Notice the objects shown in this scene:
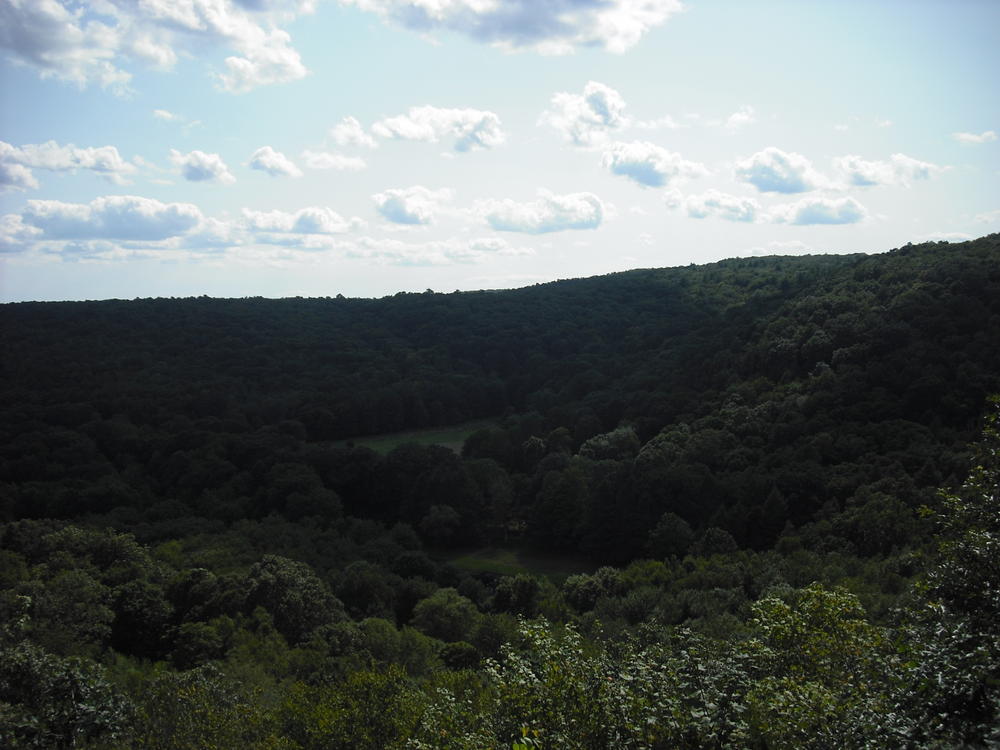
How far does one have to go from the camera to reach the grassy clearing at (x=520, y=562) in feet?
167

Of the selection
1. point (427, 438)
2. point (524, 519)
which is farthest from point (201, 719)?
point (427, 438)

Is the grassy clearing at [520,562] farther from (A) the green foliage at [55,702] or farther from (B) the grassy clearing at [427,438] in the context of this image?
(A) the green foliage at [55,702]

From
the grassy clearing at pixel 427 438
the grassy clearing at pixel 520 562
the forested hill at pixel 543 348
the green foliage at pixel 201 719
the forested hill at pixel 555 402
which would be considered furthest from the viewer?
the grassy clearing at pixel 427 438

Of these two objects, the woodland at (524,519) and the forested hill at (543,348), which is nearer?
the woodland at (524,519)

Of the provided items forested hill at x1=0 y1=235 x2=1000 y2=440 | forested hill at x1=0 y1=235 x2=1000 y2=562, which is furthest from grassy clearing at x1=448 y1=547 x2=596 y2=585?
forested hill at x1=0 y1=235 x2=1000 y2=440

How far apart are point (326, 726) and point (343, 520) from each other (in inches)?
1598

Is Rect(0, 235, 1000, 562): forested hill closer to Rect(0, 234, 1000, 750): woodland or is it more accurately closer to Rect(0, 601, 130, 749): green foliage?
Rect(0, 234, 1000, 750): woodland

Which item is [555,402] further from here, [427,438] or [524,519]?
[524,519]

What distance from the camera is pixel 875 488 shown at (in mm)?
37812

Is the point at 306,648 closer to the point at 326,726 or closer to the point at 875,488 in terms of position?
the point at 326,726

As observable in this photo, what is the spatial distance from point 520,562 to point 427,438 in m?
29.1

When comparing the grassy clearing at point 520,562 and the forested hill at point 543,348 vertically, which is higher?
the forested hill at point 543,348

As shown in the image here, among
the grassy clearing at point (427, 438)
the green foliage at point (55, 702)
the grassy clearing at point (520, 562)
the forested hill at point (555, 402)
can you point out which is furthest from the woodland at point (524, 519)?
the grassy clearing at point (427, 438)

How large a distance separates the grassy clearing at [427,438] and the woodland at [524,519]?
5.23 feet
